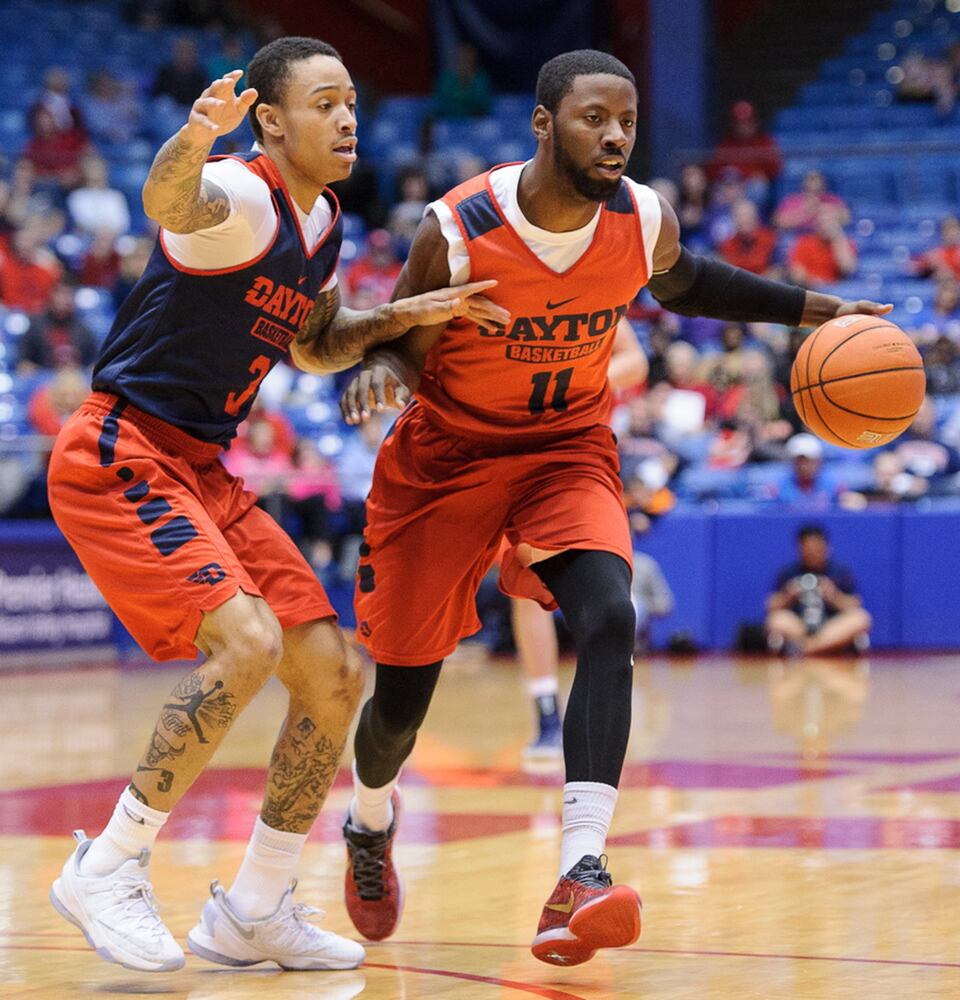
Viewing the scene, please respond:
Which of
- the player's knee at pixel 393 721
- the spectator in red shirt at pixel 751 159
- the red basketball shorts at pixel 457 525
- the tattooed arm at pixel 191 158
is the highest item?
the spectator in red shirt at pixel 751 159

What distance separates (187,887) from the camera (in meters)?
5.04

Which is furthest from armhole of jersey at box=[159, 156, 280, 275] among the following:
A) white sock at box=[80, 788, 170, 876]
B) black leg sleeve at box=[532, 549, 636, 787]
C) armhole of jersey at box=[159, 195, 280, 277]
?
white sock at box=[80, 788, 170, 876]

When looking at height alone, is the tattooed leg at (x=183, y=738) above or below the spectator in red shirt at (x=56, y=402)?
below

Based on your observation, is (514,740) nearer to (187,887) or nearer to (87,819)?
(87,819)

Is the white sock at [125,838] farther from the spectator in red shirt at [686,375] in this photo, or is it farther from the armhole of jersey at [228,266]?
the spectator in red shirt at [686,375]

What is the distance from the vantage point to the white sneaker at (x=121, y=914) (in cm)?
386

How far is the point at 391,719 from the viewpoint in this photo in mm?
4691

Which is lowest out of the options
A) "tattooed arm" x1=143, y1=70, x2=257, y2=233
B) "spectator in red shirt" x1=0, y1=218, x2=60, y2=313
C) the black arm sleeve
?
the black arm sleeve

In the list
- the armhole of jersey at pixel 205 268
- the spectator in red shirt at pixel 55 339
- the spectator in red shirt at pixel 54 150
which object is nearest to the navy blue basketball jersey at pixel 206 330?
the armhole of jersey at pixel 205 268

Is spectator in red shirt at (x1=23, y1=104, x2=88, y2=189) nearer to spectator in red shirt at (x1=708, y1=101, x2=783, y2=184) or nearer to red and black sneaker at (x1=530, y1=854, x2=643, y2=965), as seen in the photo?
spectator in red shirt at (x1=708, y1=101, x2=783, y2=184)

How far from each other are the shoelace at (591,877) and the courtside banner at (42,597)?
29.6 feet

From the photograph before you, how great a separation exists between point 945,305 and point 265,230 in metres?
12.0

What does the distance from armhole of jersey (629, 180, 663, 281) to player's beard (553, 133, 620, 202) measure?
8.8 inches

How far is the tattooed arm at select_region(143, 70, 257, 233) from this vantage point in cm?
377
